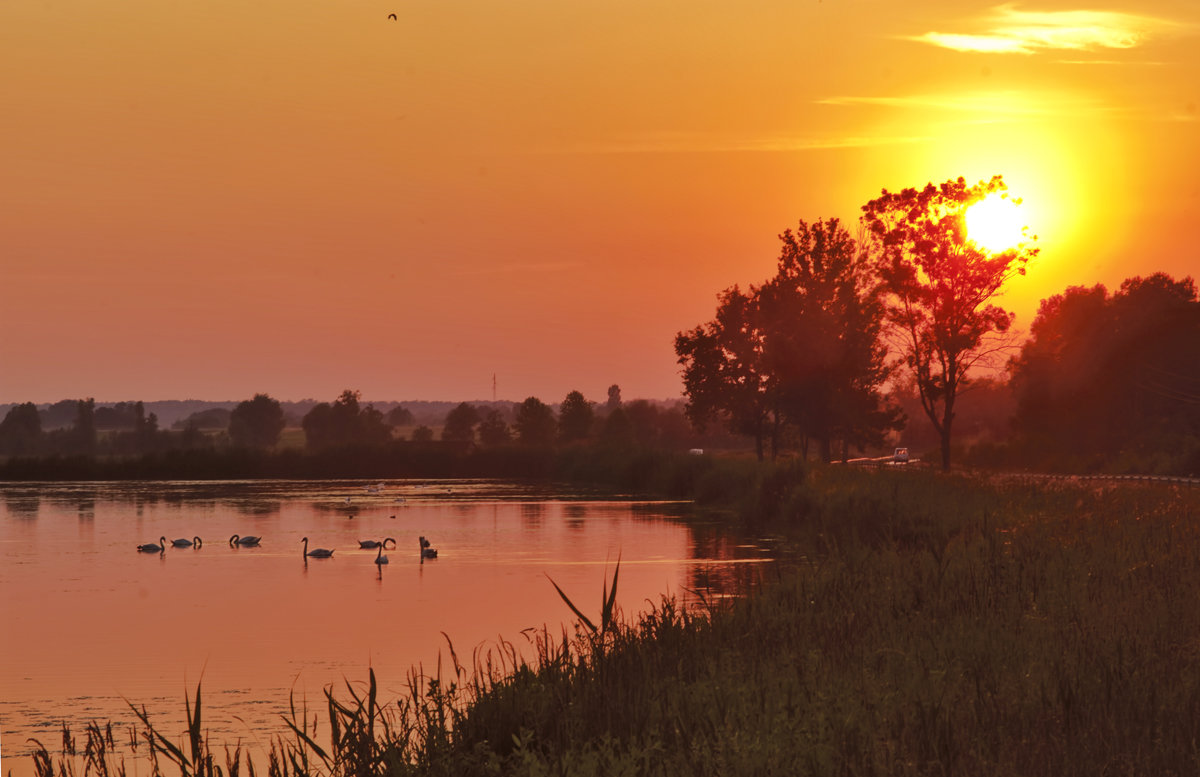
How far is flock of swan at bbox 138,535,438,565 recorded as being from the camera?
120 feet

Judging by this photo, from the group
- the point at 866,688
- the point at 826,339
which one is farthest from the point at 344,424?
the point at 866,688

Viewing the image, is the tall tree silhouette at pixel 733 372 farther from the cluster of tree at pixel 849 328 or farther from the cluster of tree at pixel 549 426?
the cluster of tree at pixel 549 426

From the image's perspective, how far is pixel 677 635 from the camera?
14.6 m

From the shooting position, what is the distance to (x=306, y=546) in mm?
36750

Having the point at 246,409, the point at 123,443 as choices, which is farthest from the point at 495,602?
the point at 246,409

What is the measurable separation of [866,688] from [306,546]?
28.0 m

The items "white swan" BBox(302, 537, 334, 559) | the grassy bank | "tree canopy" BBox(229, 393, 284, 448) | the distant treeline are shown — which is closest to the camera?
the grassy bank

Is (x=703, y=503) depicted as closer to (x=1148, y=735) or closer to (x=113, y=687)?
(x=113, y=687)

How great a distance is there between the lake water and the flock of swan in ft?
0.97

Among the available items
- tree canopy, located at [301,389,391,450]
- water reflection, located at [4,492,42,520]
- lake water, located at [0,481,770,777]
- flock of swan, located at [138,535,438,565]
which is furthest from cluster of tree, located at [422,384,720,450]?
flock of swan, located at [138,535,438,565]

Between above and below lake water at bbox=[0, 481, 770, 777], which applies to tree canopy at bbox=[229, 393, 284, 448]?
above

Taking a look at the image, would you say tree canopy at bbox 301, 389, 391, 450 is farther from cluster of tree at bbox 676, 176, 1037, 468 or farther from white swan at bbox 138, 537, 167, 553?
white swan at bbox 138, 537, 167, 553

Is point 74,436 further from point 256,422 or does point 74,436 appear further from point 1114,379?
point 1114,379

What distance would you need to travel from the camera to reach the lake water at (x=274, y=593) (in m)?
18.5
